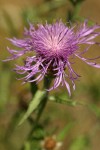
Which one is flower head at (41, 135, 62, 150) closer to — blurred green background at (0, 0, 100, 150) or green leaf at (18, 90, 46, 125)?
blurred green background at (0, 0, 100, 150)

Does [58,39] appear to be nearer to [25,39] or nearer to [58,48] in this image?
[58,48]

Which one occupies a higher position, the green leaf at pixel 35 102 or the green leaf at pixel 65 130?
the green leaf at pixel 35 102

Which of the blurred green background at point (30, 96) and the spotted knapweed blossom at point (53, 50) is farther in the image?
the blurred green background at point (30, 96)

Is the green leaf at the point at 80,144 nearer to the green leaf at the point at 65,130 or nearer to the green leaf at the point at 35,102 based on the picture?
the green leaf at the point at 65,130

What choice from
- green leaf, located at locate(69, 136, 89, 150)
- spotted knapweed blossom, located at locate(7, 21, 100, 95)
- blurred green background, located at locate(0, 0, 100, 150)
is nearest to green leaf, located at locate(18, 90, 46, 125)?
spotted knapweed blossom, located at locate(7, 21, 100, 95)

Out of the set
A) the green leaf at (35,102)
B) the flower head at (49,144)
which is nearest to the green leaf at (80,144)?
the flower head at (49,144)

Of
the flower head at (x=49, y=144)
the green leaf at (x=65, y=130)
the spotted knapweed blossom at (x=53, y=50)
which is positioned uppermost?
the spotted knapweed blossom at (x=53, y=50)

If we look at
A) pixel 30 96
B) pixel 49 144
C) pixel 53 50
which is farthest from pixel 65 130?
pixel 53 50

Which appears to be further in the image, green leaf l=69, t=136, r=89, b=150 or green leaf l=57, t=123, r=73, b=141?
green leaf l=69, t=136, r=89, b=150

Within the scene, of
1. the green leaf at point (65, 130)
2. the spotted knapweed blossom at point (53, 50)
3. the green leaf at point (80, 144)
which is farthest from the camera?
the green leaf at point (80, 144)

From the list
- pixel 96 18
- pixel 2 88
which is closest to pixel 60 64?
pixel 2 88

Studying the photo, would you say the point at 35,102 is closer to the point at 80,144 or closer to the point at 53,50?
the point at 53,50
